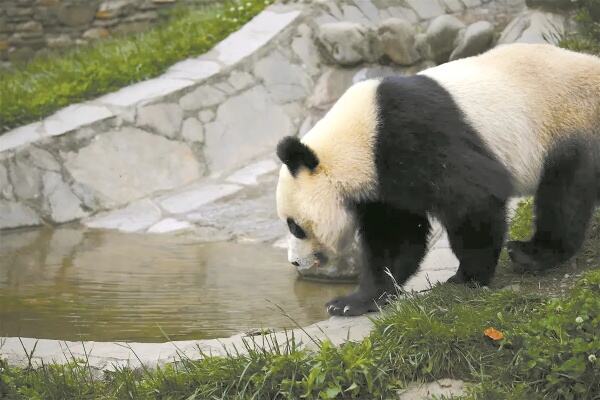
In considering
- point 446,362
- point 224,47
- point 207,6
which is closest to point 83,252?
point 224,47

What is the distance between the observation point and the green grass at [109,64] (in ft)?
30.5

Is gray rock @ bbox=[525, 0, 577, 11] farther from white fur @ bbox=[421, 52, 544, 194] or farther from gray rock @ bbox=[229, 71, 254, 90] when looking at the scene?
white fur @ bbox=[421, 52, 544, 194]

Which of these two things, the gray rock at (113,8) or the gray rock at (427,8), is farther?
the gray rock at (113,8)

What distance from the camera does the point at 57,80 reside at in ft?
32.1

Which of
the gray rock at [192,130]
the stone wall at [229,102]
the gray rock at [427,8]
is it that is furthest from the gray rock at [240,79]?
the gray rock at [427,8]

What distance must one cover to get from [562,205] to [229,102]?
16.7 feet

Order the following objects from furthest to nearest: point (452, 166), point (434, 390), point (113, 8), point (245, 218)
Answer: point (113, 8) < point (245, 218) < point (452, 166) < point (434, 390)

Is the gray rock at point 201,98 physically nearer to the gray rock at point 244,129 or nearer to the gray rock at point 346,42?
the gray rock at point 244,129

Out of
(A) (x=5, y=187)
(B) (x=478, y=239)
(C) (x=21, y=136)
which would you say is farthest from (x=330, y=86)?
(B) (x=478, y=239)

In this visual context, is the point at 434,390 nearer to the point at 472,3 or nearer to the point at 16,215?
the point at 16,215

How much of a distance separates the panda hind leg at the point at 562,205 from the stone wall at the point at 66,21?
294 inches

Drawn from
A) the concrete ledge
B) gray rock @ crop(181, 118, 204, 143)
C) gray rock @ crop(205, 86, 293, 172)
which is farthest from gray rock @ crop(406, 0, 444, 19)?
the concrete ledge

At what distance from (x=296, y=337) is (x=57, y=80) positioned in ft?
19.6

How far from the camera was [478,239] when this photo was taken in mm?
4859
